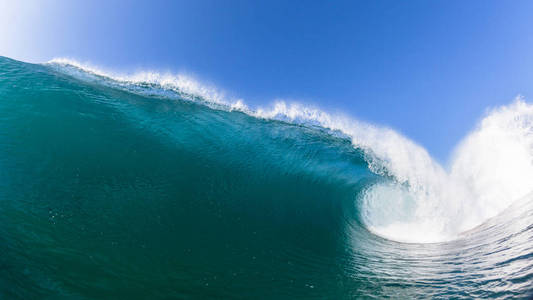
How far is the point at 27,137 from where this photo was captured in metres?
6.05

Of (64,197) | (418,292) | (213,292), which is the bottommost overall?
(213,292)

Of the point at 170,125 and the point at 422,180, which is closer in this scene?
the point at 170,125

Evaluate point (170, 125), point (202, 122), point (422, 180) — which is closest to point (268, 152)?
point (202, 122)

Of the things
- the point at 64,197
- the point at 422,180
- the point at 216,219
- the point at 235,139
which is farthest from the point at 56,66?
the point at 422,180

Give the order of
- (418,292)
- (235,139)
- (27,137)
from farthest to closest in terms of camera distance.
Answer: (235,139), (27,137), (418,292)

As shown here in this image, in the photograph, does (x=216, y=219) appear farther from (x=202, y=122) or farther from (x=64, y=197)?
(x=202, y=122)

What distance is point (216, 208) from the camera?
18.1ft

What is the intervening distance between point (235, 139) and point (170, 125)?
7.31 feet

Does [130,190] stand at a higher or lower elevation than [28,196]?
higher

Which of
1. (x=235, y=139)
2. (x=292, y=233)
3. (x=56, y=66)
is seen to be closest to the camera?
(x=292, y=233)

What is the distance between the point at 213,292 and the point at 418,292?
2490 mm

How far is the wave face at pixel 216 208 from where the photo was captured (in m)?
3.35

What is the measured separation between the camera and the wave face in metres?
3.35

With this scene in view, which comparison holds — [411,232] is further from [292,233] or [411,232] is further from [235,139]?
[235,139]
